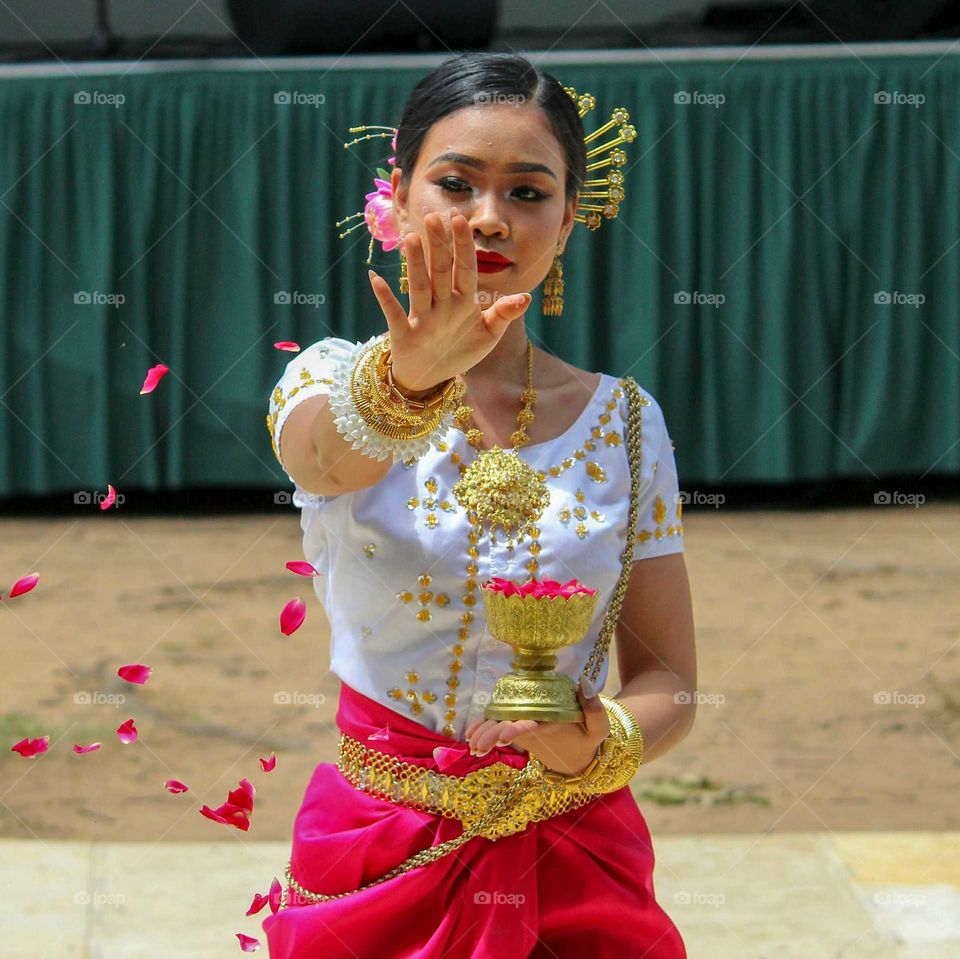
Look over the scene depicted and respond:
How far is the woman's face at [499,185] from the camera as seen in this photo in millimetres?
1744

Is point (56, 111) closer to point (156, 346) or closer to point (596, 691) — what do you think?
point (156, 346)

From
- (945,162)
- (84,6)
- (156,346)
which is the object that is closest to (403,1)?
(84,6)

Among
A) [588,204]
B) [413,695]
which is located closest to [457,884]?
[413,695]

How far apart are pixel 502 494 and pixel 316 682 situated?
12.9 ft

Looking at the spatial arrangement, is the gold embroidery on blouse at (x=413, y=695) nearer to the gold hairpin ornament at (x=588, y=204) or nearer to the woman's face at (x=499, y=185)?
the woman's face at (x=499, y=185)

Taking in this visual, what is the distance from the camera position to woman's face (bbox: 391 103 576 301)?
174 cm

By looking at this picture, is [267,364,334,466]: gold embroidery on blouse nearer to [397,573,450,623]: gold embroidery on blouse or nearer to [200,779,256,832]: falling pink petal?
[397,573,450,623]: gold embroidery on blouse

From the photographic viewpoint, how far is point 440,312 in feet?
4.56

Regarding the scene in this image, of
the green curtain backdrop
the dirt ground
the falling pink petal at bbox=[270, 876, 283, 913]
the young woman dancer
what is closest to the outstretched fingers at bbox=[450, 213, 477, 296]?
the young woman dancer

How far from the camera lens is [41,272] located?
8680mm

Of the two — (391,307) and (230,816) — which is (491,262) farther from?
(230,816)

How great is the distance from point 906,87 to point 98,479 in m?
5.19

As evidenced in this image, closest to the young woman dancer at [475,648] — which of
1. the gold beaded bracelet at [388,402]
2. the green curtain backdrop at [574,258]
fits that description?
the gold beaded bracelet at [388,402]

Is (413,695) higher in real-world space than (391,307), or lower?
lower
